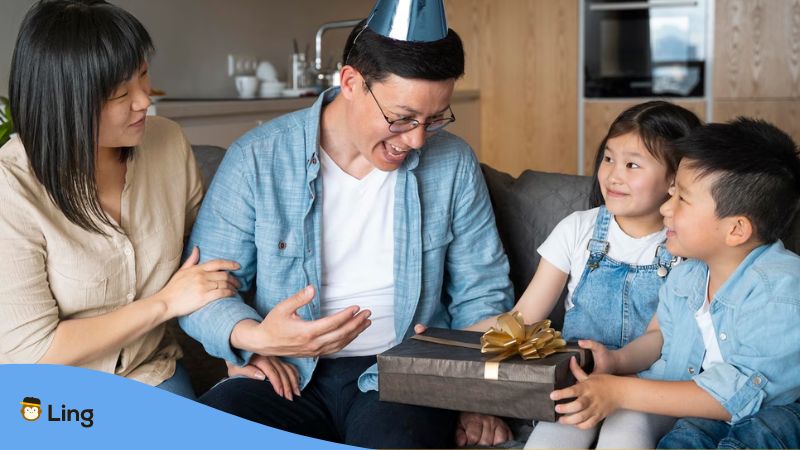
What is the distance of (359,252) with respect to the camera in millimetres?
1771

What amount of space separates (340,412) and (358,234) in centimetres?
34

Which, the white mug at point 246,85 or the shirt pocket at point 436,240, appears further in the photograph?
the white mug at point 246,85

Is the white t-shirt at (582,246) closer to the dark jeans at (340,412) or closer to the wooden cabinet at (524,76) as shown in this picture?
the dark jeans at (340,412)

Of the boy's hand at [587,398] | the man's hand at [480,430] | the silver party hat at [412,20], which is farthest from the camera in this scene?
the man's hand at [480,430]

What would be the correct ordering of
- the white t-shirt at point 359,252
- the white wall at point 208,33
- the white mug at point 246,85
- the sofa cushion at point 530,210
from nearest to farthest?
1. the white t-shirt at point 359,252
2. the sofa cushion at point 530,210
3. the white wall at point 208,33
4. the white mug at point 246,85

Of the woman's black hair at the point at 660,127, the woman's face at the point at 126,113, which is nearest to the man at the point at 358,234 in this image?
the woman's face at the point at 126,113

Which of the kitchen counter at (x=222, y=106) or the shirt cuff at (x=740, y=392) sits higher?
the kitchen counter at (x=222, y=106)

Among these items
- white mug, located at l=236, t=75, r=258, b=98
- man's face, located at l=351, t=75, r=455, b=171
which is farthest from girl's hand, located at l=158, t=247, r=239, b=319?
white mug, located at l=236, t=75, r=258, b=98

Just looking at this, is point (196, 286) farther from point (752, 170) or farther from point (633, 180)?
point (752, 170)

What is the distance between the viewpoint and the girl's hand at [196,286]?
1612 millimetres

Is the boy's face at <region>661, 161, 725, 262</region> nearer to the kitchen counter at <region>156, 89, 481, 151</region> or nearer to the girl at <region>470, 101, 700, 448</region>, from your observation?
the girl at <region>470, 101, 700, 448</region>

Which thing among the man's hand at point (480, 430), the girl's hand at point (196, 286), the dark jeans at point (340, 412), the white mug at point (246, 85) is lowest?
the man's hand at point (480, 430)

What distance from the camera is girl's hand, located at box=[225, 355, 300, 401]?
1.67 metres

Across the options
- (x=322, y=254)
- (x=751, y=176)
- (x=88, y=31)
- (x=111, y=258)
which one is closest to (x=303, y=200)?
(x=322, y=254)
